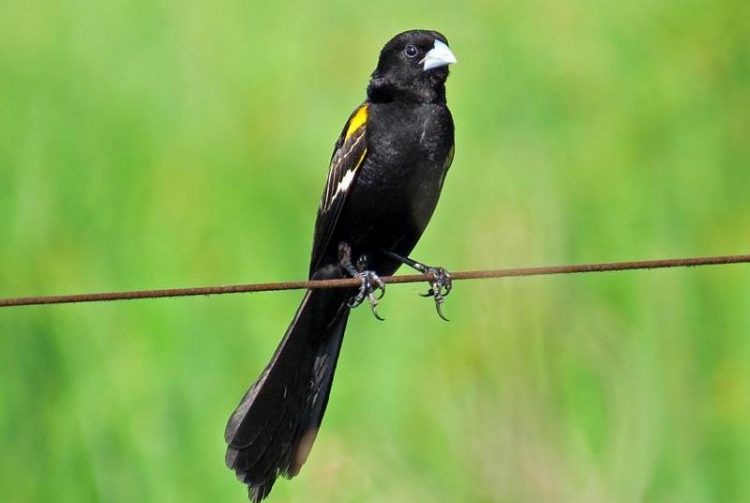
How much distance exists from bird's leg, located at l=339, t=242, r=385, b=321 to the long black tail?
0.10 m

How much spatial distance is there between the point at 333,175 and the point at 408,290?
2.57 ft

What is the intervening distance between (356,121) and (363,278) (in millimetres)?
649

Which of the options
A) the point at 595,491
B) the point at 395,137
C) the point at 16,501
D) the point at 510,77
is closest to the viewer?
the point at 595,491

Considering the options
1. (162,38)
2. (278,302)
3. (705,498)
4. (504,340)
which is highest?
(162,38)

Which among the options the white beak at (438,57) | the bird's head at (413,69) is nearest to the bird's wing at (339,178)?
the bird's head at (413,69)

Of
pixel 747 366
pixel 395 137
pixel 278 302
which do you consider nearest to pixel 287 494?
pixel 278 302

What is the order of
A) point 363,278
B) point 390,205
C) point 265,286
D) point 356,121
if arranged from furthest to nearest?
1. point 356,121
2. point 390,205
3. point 363,278
4. point 265,286

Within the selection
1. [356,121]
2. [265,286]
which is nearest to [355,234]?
[356,121]

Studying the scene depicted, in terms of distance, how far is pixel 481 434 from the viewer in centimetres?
275

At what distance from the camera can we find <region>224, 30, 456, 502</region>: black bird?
429 centimetres

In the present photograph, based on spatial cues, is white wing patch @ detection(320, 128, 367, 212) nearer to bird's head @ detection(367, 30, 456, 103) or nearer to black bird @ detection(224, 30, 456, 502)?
black bird @ detection(224, 30, 456, 502)

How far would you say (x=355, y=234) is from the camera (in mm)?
4625

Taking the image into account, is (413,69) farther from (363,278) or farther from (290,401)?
(290,401)

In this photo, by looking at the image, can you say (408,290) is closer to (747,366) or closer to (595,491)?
(747,366)
